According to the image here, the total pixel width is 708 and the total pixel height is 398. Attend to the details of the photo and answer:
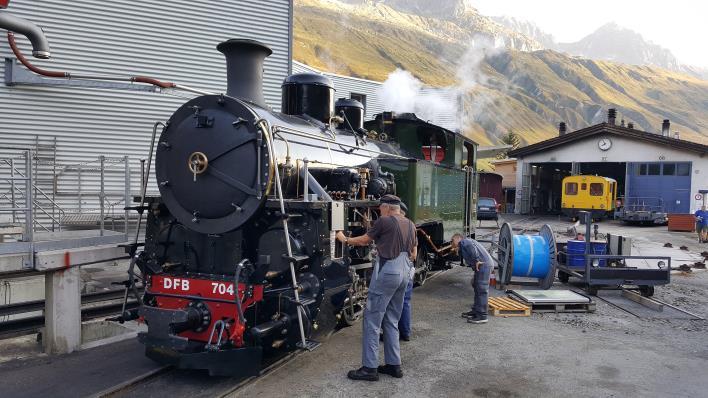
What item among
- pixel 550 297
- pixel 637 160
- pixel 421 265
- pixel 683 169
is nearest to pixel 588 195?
pixel 637 160

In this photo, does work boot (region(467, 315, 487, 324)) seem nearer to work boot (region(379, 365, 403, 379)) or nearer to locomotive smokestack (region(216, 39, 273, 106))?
work boot (region(379, 365, 403, 379))

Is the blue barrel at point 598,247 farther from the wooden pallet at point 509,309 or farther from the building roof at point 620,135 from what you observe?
the building roof at point 620,135

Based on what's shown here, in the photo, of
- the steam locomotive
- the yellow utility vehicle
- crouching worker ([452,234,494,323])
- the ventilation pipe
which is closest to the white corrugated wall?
the ventilation pipe

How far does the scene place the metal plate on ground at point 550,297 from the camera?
26.0 ft

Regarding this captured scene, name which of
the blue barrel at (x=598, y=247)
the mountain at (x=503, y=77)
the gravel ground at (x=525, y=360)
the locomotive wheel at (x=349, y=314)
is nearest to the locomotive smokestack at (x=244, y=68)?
the locomotive wheel at (x=349, y=314)

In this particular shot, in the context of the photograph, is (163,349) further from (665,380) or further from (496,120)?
(496,120)

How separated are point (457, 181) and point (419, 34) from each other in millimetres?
184367

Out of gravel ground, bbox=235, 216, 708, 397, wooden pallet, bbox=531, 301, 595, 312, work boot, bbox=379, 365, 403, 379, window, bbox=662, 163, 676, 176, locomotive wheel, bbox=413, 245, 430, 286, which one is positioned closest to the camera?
gravel ground, bbox=235, 216, 708, 397

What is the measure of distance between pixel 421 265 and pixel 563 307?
2323 mm

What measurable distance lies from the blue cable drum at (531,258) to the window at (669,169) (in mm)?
22887

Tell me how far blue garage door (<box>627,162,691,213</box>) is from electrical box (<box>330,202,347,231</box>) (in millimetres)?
28070

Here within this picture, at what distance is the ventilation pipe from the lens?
6.13 m

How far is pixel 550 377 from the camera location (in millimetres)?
5234

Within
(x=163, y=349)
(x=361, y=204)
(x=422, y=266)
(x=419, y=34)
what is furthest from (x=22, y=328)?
(x=419, y=34)
